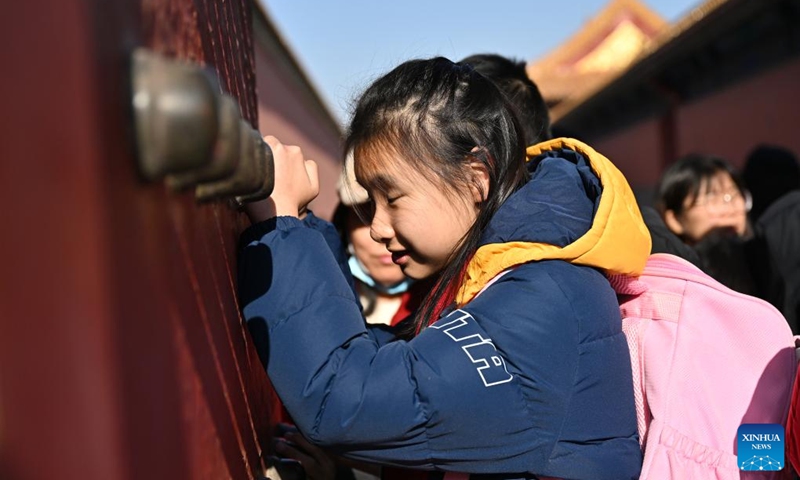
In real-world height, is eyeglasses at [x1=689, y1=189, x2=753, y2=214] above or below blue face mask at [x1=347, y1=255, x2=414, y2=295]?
below

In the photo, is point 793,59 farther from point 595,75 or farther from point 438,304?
point 595,75

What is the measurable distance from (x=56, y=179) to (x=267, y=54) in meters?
6.39

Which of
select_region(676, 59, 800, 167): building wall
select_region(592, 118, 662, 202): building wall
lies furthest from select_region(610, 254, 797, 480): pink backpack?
select_region(592, 118, 662, 202): building wall

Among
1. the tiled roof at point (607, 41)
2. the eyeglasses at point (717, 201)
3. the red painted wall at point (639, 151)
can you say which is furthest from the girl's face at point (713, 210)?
the tiled roof at point (607, 41)

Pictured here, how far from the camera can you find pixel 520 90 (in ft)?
6.56

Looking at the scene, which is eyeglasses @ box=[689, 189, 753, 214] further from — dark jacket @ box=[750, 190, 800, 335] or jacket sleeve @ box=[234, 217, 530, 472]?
jacket sleeve @ box=[234, 217, 530, 472]

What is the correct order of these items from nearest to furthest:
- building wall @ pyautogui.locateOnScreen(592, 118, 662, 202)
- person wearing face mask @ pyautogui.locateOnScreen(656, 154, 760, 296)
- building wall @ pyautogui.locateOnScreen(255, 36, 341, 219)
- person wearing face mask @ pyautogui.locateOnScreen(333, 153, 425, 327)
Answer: person wearing face mask @ pyautogui.locateOnScreen(333, 153, 425, 327) → person wearing face mask @ pyautogui.locateOnScreen(656, 154, 760, 296) → building wall @ pyautogui.locateOnScreen(255, 36, 341, 219) → building wall @ pyautogui.locateOnScreen(592, 118, 662, 202)

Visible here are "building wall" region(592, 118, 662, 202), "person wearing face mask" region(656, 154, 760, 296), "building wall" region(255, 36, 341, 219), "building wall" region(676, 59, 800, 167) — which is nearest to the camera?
"person wearing face mask" region(656, 154, 760, 296)

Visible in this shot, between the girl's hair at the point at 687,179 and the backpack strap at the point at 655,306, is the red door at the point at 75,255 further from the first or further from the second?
the girl's hair at the point at 687,179

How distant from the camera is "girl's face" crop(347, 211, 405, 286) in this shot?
2.42 meters

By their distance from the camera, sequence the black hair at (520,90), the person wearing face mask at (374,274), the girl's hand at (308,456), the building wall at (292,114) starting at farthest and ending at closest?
the building wall at (292,114) < the person wearing face mask at (374,274) < the black hair at (520,90) < the girl's hand at (308,456)

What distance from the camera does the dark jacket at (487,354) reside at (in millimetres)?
1057

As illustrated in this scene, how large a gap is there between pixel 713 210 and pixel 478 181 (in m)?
2.36

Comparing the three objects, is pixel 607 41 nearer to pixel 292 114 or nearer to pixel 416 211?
pixel 292 114
